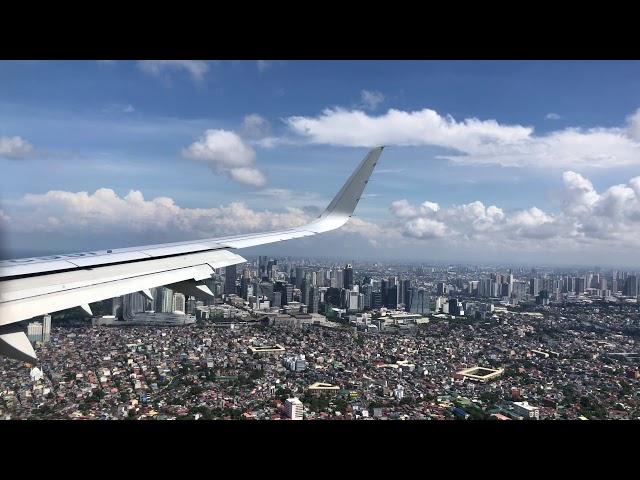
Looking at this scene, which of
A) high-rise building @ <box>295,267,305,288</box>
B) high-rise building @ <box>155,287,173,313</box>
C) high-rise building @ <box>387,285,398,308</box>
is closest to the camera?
high-rise building @ <box>155,287,173,313</box>

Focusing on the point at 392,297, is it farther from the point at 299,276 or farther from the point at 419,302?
the point at 299,276

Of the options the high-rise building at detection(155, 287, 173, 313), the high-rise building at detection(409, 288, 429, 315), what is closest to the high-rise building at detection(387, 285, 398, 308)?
the high-rise building at detection(409, 288, 429, 315)

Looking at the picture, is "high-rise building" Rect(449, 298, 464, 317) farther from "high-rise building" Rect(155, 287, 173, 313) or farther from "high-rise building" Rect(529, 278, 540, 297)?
"high-rise building" Rect(155, 287, 173, 313)

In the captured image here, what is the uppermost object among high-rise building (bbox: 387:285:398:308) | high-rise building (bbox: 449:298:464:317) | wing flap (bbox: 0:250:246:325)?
wing flap (bbox: 0:250:246:325)

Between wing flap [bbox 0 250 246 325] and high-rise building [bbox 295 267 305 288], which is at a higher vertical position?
wing flap [bbox 0 250 246 325]

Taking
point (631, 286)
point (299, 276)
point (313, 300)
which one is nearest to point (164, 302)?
point (299, 276)

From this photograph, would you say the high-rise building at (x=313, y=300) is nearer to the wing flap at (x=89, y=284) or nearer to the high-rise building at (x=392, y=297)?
the high-rise building at (x=392, y=297)

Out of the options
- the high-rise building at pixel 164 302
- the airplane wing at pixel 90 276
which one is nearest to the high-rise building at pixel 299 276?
the high-rise building at pixel 164 302

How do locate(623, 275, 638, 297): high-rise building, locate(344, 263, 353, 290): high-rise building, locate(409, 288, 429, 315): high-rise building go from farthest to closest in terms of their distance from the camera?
locate(623, 275, 638, 297): high-rise building, locate(409, 288, 429, 315): high-rise building, locate(344, 263, 353, 290): high-rise building
